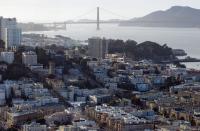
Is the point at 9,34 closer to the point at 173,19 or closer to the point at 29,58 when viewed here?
the point at 29,58

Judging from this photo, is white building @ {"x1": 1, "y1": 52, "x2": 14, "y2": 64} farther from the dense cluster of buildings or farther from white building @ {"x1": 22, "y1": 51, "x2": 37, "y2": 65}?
white building @ {"x1": 22, "y1": 51, "x2": 37, "y2": 65}

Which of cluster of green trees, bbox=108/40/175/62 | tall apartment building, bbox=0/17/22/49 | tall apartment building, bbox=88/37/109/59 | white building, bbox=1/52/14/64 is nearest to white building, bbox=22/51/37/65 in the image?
white building, bbox=1/52/14/64

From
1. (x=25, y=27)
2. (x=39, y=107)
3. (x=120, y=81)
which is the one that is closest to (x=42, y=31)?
(x=25, y=27)

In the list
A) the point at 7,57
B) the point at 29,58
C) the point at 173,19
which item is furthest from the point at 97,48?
the point at 173,19

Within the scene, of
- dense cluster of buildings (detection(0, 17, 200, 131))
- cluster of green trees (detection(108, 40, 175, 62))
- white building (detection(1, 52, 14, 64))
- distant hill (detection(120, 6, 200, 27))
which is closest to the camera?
dense cluster of buildings (detection(0, 17, 200, 131))

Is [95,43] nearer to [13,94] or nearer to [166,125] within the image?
[13,94]

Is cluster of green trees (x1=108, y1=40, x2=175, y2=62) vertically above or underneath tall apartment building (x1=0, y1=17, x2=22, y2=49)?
underneath
